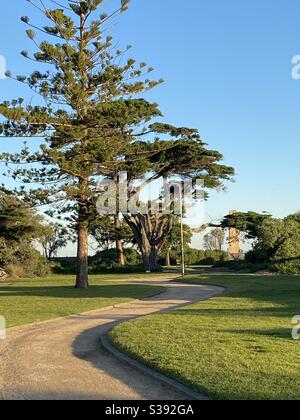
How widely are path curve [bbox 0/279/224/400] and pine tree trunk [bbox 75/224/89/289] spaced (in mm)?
13169

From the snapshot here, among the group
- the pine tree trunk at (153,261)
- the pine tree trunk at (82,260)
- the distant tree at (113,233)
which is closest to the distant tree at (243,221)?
the pine tree trunk at (153,261)

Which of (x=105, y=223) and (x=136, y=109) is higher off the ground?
(x=136, y=109)

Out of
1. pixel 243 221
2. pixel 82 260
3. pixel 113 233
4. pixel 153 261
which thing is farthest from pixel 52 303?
pixel 243 221

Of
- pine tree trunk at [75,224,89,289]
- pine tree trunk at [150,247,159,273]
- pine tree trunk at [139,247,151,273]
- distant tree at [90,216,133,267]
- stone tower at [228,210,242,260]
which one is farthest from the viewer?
stone tower at [228,210,242,260]

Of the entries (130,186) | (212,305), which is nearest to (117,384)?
(212,305)

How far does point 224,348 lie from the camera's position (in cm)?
913

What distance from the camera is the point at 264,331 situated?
10898 millimetres

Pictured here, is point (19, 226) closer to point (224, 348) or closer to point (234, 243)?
point (224, 348)

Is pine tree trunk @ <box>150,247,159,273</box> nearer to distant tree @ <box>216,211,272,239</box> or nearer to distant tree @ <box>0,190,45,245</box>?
distant tree @ <box>216,211,272,239</box>

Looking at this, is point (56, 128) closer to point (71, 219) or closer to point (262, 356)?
point (71, 219)

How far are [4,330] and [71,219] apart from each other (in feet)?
53.0

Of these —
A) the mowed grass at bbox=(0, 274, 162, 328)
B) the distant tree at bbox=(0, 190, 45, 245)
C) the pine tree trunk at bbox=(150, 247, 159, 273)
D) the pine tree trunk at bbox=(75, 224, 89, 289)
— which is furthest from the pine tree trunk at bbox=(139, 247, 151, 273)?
the mowed grass at bbox=(0, 274, 162, 328)

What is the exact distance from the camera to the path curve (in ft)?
22.7

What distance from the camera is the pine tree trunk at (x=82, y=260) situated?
2773 cm
